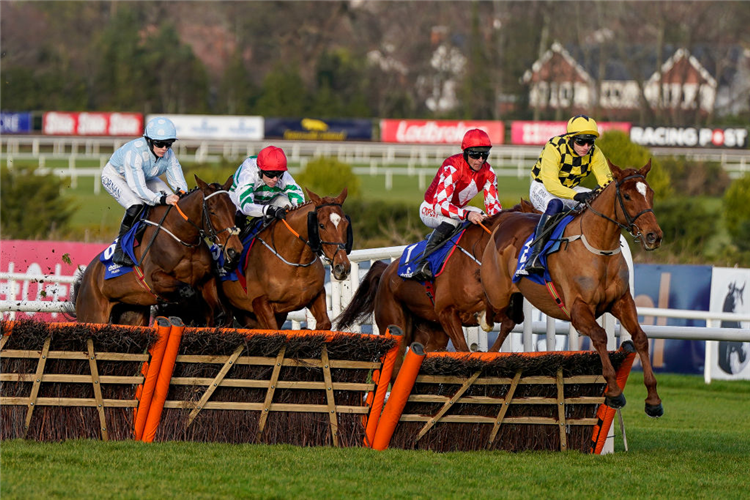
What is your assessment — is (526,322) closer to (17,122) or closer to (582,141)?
(582,141)

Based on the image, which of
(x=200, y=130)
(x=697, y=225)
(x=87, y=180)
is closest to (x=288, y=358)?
(x=697, y=225)

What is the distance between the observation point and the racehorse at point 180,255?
6812mm

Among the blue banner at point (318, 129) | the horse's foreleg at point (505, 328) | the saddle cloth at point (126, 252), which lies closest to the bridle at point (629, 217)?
the horse's foreleg at point (505, 328)

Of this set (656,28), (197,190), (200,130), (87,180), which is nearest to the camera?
(197,190)

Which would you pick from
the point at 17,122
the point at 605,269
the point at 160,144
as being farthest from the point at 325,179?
the point at 17,122

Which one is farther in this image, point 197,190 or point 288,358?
point 197,190

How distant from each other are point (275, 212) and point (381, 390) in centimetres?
178

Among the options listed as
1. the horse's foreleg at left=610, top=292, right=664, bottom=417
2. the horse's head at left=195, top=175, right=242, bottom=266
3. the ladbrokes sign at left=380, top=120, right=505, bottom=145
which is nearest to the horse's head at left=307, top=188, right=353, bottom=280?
the horse's head at left=195, top=175, right=242, bottom=266

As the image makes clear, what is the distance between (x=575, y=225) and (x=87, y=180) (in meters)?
23.3

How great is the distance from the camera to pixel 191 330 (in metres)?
5.68

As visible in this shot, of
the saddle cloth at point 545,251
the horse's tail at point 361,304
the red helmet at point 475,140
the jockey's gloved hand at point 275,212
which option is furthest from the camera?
the horse's tail at point 361,304

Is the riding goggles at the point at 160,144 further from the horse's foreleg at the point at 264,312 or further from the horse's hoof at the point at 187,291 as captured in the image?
the horse's foreleg at the point at 264,312

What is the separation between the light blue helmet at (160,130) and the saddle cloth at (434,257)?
1794 millimetres

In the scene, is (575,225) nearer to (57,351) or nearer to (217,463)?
(217,463)
